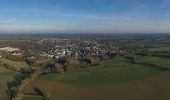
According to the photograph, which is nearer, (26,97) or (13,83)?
(26,97)

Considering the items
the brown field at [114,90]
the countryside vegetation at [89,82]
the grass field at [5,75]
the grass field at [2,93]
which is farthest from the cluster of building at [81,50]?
the grass field at [2,93]

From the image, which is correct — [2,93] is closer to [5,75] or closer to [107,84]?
[5,75]

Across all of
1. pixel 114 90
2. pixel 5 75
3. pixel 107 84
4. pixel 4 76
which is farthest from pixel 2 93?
pixel 114 90

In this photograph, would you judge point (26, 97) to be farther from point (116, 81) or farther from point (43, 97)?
point (116, 81)

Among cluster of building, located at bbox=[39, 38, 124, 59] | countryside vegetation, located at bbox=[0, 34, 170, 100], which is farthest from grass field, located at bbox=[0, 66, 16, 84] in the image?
cluster of building, located at bbox=[39, 38, 124, 59]

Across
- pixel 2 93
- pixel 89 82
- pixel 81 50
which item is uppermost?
pixel 89 82

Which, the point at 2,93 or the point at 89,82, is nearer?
the point at 2,93

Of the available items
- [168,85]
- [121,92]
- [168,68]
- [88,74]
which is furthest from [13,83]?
[168,68]
